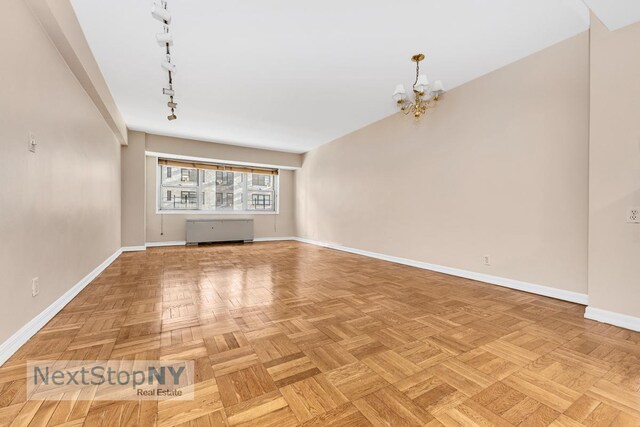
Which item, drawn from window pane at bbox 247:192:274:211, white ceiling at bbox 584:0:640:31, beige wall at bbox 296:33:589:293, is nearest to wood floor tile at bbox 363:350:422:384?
beige wall at bbox 296:33:589:293

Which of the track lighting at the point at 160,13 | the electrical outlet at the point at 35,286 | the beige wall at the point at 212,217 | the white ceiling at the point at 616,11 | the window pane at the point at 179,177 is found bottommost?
the electrical outlet at the point at 35,286

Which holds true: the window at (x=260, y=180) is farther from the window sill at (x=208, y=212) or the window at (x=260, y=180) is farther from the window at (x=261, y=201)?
the window sill at (x=208, y=212)

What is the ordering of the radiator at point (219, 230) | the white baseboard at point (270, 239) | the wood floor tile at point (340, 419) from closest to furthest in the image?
the wood floor tile at point (340, 419), the radiator at point (219, 230), the white baseboard at point (270, 239)

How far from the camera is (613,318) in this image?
211 centimetres

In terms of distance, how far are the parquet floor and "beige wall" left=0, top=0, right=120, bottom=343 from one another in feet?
1.14

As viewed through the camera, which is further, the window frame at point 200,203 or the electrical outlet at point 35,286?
the window frame at point 200,203

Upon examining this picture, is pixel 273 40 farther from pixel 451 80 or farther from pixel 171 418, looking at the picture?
pixel 171 418

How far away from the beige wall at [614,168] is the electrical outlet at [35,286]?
167 inches

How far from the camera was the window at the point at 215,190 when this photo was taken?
22.0 feet

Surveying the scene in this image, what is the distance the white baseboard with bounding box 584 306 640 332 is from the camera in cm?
201

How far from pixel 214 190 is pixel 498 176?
6.33 metres

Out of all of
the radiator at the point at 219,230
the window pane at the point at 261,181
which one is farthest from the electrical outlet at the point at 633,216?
the window pane at the point at 261,181

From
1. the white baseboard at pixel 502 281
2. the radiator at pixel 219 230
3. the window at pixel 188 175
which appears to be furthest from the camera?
the window at pixel 188 175

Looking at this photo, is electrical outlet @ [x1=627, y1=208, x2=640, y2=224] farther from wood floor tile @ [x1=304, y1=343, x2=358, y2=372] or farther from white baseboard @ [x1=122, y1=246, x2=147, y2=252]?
white baseboard @ [x1=122, y1=246, x2=147, y2=252]
